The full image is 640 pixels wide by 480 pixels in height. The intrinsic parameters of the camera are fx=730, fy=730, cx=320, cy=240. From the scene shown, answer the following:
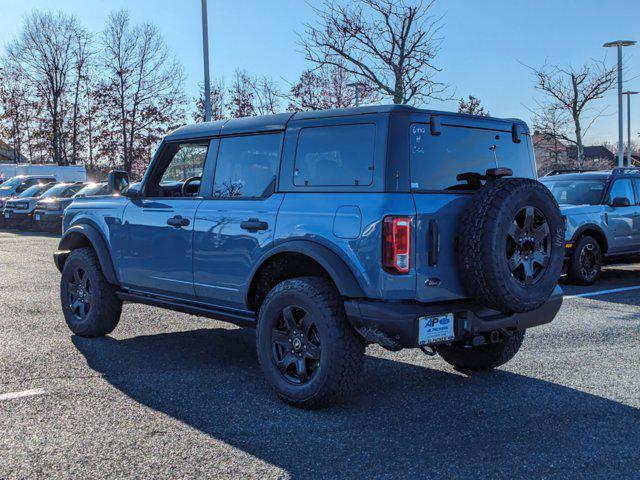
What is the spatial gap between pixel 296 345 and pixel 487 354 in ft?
5.52

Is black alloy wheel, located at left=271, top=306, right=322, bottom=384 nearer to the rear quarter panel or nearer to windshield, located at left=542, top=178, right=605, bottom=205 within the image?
the rear quarter panel

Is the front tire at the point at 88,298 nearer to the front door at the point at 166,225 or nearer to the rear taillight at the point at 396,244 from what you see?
the front door at the point at 166,225

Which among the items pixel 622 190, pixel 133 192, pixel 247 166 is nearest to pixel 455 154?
pixel 247 166

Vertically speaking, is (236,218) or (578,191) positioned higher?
(578,191)

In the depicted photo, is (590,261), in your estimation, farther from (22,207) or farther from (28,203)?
(22,207)

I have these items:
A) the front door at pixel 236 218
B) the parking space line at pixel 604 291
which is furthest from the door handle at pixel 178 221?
the parking space line at pixel 604 291

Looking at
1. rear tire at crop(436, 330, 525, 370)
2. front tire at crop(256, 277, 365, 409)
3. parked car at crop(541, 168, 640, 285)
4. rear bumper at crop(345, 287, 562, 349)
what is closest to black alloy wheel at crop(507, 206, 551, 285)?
rear bumper at crop(345, 287, 562, 349)

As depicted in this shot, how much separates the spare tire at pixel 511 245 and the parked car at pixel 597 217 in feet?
20.8

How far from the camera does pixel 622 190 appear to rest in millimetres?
11758

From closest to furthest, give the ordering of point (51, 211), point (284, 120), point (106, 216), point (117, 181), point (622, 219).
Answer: point (284, 120) < point (106, 216) < point (117, 181) < point (622, 219) < point (51, 211)

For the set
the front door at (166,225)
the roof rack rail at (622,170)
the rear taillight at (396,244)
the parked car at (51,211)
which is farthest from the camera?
the parked car at (51,211)

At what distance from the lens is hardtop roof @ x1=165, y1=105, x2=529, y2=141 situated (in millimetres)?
4676

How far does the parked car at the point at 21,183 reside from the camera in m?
29.0

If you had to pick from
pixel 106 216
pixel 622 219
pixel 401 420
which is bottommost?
pixel 401 420
